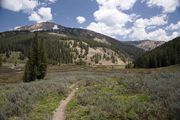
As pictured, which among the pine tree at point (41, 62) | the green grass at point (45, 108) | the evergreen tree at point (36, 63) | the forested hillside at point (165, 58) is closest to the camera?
the green grass at point (45, 108)

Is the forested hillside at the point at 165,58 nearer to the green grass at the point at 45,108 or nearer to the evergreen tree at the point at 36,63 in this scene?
the evergreen tree at the point at 36,63

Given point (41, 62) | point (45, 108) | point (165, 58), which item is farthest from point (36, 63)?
point (165, 58)

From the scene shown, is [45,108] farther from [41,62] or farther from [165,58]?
[165,58]

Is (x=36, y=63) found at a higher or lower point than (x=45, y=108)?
higher

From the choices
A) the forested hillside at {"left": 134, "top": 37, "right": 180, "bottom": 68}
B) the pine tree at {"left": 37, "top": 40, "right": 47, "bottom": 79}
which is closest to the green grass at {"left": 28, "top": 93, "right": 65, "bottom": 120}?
the pine tree at {"left": 37, "top": 40, "right": 47, "bottom": 79}

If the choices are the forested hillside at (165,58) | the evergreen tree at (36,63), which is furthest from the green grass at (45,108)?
the forested hillside at (165,58)

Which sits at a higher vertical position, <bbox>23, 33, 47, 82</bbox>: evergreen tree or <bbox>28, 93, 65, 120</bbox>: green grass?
<bbox>23, 33, 47, 82</bbox>: evergreen tree

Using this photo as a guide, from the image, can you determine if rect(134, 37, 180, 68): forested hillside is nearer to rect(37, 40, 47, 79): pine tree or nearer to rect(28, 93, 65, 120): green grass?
rect(37, 40, 47, 79): pine tree

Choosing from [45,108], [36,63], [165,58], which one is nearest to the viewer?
[45,108]

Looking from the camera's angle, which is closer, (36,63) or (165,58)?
(36,63)

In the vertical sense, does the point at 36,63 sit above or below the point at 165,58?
below

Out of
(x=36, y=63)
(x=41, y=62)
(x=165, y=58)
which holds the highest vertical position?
(x=165, y=58)

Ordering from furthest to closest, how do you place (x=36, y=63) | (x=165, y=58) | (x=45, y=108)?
(x=165, y=58)
(x=36, y=63)
(x=45, y=108)

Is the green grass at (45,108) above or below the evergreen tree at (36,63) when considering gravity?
below
